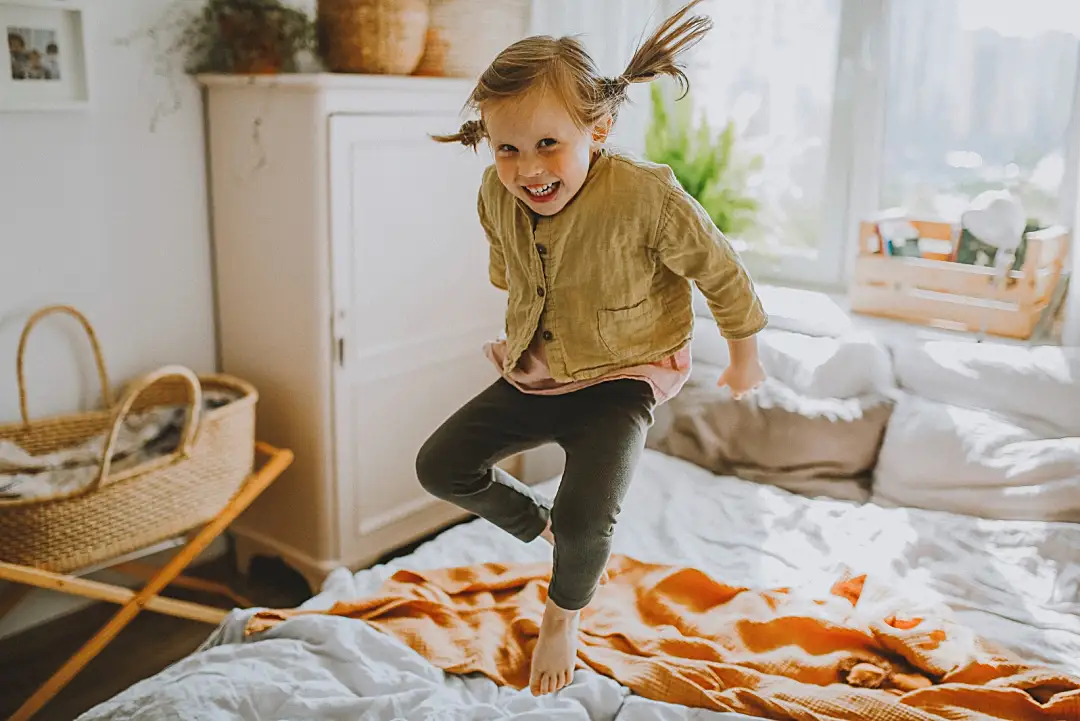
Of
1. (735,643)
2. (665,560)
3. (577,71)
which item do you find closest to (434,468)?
(577,71)

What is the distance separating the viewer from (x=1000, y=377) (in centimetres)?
239

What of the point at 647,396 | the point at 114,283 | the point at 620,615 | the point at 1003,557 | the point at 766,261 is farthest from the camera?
the point at 766,261

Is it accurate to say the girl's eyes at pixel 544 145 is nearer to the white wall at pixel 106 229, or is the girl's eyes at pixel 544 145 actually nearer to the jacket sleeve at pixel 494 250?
the jacket sleeve at pixel 494 250

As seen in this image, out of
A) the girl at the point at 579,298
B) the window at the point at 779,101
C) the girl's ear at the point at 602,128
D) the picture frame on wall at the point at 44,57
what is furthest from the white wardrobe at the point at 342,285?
the girl's ear at the point at 602,128

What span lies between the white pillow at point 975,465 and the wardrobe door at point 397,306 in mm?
1208

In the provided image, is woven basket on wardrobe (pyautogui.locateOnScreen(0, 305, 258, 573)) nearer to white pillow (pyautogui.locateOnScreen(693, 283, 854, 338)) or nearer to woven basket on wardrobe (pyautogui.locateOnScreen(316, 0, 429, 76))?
woven basket on wardrobe (pyautogui.locateOnScreen(316, 0, 429, 76))

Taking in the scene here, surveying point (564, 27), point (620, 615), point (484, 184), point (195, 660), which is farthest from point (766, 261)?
point (195, 660)

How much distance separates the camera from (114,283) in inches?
97.3

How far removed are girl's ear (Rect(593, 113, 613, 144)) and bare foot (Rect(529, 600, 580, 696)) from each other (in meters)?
0.68

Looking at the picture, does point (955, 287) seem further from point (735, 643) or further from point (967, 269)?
point (735, 643)

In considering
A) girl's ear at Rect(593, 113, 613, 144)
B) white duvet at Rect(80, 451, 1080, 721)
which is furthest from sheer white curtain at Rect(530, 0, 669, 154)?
girl's ear at Rect(593, 113, 613, 144)

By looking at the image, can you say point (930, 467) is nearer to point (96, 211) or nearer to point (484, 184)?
point (484, 184)

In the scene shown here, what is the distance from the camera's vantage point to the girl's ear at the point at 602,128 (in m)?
1.33

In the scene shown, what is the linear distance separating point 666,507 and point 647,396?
3.25 ft
